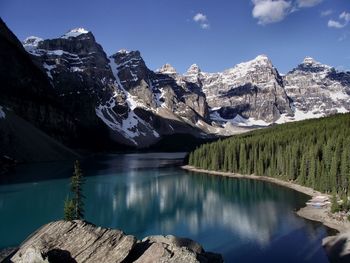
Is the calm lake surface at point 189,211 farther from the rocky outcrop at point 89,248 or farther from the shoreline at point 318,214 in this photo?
the rocky outcrop at point 89,248

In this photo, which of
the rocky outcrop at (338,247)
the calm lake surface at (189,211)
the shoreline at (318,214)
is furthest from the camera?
the shoreline at (318,214)

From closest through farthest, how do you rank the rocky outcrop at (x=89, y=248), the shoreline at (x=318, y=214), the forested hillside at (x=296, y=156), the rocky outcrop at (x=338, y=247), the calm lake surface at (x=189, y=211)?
the rocky outcrop at (x=89, y=248), the rocky outcrop at (x=338, y=247), the calm lake surface at (x=189, y=211), the shoreline at (x=318, y=214), the forested hillside at (x=296, y=156)

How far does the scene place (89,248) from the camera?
2161 centimetres

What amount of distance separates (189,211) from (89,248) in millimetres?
60998

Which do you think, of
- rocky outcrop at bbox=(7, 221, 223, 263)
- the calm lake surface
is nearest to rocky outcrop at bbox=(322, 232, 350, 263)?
the calm lake surface

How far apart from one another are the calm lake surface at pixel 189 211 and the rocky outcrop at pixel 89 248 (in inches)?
1108

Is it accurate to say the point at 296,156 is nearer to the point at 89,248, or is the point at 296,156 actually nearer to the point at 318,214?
the point at 318,214

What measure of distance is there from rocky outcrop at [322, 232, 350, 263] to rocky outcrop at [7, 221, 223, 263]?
31.6 m

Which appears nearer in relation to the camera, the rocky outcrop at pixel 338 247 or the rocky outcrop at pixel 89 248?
the rocky outcrop at pixel 89 248

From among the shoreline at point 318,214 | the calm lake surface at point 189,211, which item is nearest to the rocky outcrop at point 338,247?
the calm lake surface at point 189,211

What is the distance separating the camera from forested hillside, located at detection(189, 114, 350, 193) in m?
96.0

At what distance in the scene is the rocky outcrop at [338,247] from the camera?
47.4 m

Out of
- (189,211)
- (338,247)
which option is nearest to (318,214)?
(338,247)

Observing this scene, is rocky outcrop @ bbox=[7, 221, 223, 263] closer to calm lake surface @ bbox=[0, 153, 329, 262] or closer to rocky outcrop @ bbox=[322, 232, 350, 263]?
calm lake surface @ bbox=[0, 153, 329, 262]
